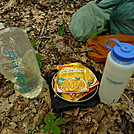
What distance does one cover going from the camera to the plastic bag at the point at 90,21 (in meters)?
2.02

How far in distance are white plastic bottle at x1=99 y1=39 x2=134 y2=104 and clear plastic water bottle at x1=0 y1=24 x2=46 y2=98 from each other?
0.67 metres

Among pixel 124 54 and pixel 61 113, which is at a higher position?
pixel 124 54

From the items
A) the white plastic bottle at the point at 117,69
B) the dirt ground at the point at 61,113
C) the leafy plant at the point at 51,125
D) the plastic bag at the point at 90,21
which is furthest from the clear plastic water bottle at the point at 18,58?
the plastic bag at the point at 90,21

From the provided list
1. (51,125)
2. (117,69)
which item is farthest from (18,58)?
(117,69)

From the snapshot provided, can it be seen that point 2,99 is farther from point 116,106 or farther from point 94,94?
point 116,106

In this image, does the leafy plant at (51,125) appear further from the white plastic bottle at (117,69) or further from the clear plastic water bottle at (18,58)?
the white plastic bottle at (117,69)

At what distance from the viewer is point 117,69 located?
3.41 feet

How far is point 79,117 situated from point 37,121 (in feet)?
1.35

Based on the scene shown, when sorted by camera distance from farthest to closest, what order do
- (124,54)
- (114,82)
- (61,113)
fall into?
(61,113) → (114,82) → (124,54)

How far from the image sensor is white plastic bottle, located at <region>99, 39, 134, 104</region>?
97cm

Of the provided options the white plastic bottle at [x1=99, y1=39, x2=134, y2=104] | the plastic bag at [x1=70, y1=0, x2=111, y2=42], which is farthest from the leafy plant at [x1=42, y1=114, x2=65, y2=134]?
the plastic bag at [x1=70, y1=0, x2=111, y2=42]

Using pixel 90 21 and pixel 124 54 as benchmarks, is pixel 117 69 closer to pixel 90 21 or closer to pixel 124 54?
pixel 124 54

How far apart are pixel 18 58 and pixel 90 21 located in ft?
4.15

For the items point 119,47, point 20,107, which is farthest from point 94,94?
point 20,107
